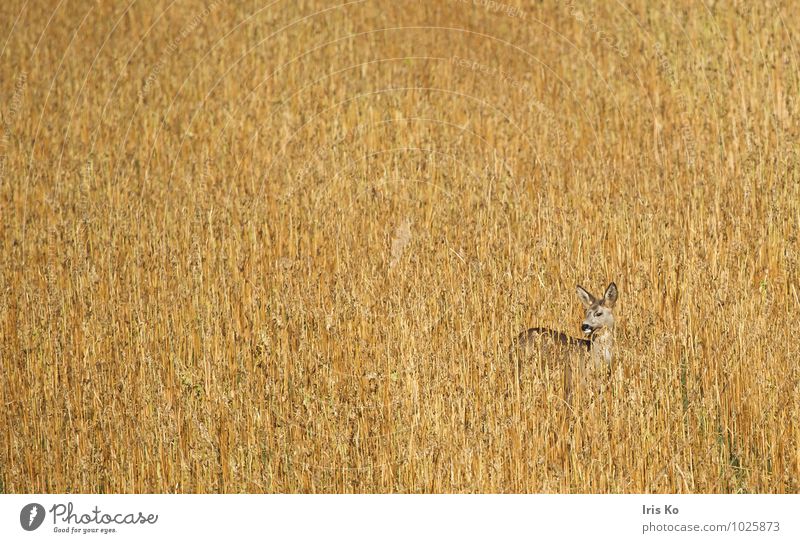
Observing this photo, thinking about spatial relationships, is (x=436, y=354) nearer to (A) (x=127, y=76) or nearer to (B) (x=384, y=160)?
(B) (x=384, y=160)

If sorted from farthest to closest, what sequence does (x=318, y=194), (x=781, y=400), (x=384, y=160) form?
(x=384, y=160) < (x=318, y=194) < (x=781, y=400)

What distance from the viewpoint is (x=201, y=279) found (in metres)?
5.57

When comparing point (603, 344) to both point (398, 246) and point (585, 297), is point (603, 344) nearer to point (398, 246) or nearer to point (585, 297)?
point (585, 297)

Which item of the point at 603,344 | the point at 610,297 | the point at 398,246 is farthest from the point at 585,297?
the point at 398,246

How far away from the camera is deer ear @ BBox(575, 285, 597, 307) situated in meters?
5.10

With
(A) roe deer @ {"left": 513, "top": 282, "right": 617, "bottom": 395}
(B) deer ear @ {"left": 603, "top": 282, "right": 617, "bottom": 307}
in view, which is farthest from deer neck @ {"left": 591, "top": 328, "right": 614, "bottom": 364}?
(B) deer ear @ {"left": 603, "top": 282, "right": 617, "bottom": 307}

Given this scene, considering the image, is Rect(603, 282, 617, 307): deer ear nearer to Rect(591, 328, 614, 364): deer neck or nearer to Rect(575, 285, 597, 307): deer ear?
Rect(575, 285, 597, 307): deer ear

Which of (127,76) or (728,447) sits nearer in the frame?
(728,447)

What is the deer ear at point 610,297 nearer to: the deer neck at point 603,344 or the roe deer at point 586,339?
the roe deer at point 586,339

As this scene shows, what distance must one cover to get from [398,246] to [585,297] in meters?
1.24

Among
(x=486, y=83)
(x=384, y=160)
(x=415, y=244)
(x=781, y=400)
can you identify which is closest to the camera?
(x=781, y=400)
